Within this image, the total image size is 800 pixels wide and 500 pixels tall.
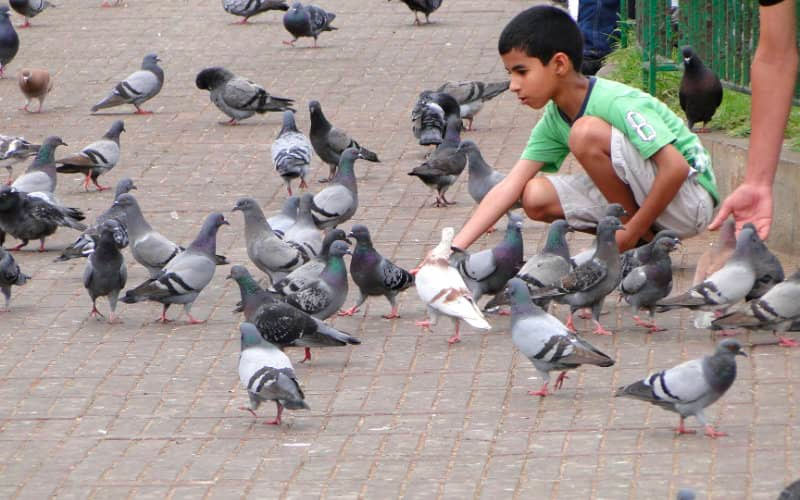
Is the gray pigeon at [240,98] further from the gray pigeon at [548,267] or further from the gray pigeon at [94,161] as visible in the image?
the gray pigeon at [548,267]

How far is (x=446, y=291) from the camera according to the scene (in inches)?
281

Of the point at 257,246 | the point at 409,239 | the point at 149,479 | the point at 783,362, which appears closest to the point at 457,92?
the point at 409,239

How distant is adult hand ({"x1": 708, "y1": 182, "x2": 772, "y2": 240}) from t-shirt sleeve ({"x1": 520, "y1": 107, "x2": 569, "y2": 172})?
289 cm

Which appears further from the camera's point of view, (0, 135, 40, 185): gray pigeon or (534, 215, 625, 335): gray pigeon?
(0, 135, 40, 185): gray pigeon

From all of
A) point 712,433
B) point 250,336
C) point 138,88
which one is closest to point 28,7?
point 138,88

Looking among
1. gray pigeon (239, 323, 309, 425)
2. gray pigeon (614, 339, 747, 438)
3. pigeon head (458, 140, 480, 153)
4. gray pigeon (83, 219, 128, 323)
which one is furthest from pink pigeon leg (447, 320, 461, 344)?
pigeon head (458, 140, 480, 153)

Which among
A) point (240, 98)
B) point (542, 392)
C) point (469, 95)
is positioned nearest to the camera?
point (542, 392)

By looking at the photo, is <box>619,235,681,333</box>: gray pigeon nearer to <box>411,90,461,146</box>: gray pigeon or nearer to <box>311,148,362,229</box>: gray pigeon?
<box>311,148,362,229</box>: gray pigeon

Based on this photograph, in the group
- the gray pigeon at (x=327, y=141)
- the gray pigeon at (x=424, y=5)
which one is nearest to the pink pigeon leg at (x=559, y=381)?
the gray pigeon at (x=327, y=141)

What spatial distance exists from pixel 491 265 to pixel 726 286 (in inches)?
50.2

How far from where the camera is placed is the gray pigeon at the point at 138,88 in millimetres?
13531

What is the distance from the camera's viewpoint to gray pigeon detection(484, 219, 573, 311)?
7383mm

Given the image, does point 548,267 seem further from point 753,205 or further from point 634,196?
point 753,205

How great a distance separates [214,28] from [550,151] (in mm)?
11099
